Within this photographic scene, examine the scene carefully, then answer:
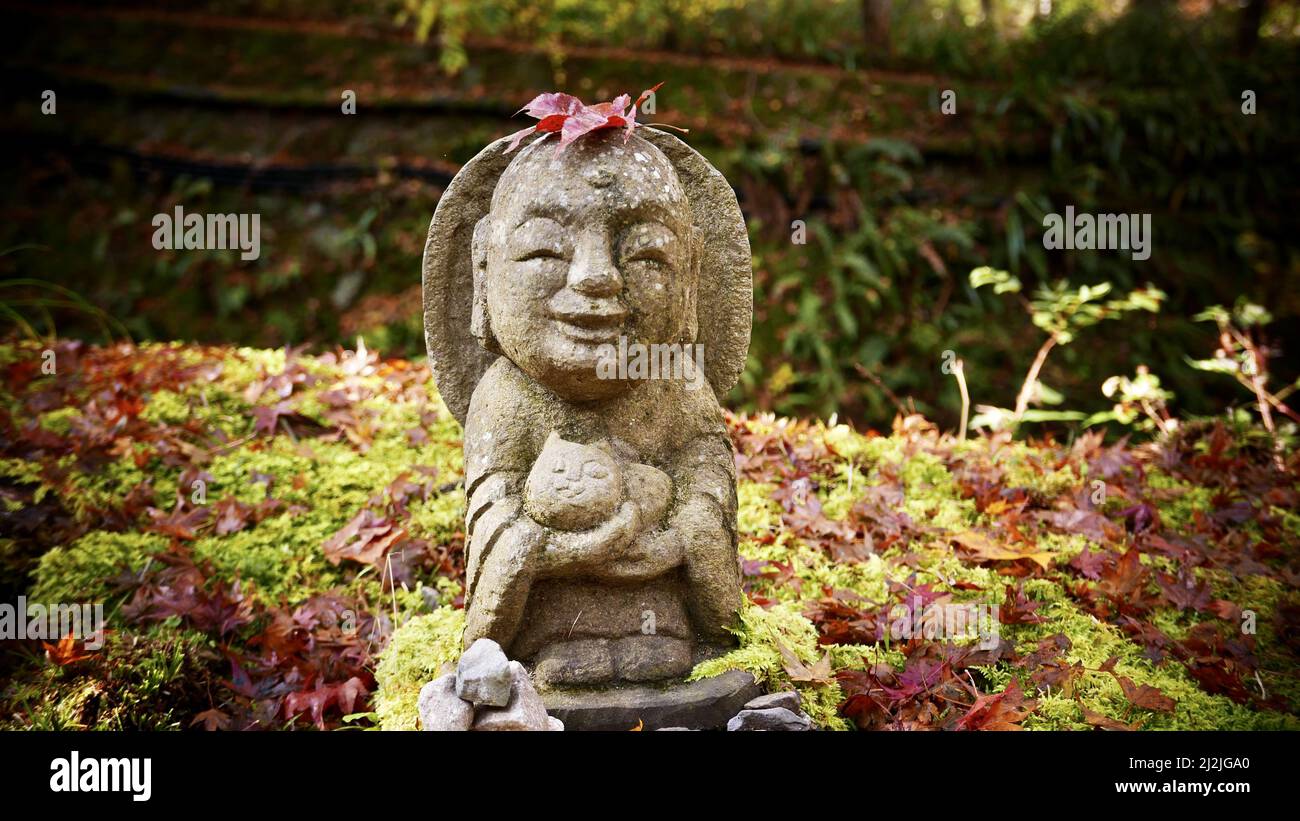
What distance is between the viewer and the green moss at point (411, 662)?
11.4 ft

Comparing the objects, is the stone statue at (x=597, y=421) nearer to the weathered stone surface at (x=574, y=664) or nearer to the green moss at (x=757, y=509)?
the weathered stone surface at (x=574, y=664)

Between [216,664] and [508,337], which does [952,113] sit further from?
[216,664]

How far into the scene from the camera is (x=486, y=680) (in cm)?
306

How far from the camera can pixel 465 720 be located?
10.0 feet

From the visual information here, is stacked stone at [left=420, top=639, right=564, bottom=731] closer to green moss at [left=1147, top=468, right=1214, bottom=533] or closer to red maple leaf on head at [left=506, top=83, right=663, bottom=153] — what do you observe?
red maple leaf on head at [left=506, top=83, right=663, bottom=153]

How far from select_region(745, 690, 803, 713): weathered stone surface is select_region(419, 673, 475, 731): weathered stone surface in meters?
1.01

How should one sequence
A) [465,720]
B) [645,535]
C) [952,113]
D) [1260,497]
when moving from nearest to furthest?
1. [465,720]
2. [645,535]
3. [1260,497]
4. [952,113]

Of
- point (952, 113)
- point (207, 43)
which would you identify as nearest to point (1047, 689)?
point (952, 113)

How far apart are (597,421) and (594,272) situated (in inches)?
24.8

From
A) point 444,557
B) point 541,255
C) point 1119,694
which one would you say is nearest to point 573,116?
point 541,255

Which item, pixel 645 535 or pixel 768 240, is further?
pixel 768 240

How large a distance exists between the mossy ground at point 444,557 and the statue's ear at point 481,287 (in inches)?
48.4

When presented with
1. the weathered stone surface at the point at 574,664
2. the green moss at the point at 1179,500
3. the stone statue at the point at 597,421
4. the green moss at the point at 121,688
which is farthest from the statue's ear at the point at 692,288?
the green moss at the point at 1179,500

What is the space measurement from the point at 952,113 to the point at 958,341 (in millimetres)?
2679
